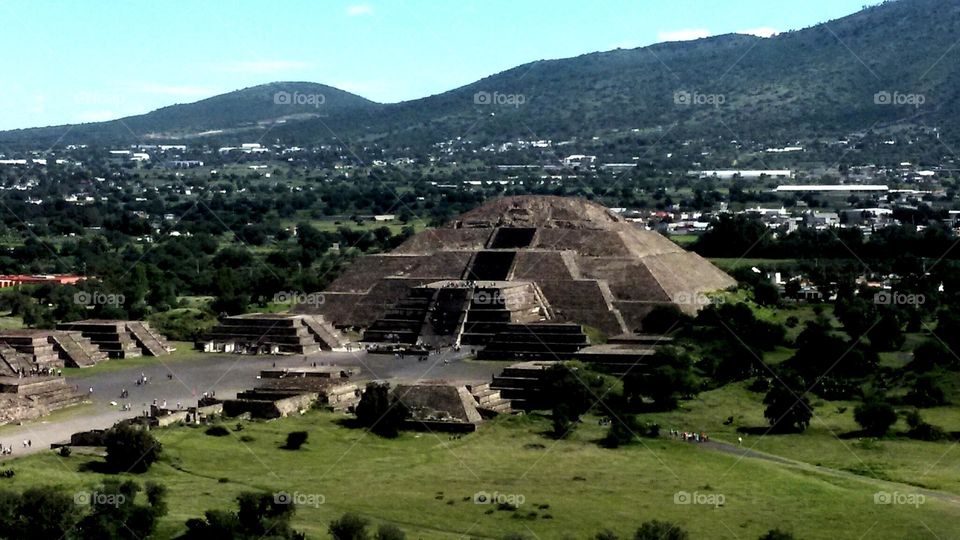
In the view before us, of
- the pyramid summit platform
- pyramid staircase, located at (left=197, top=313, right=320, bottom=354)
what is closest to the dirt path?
the pyramid summit platform

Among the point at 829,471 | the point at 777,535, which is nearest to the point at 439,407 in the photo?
the point at 829,471

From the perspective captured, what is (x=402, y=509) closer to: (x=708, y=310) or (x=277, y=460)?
(x=277, y=460)

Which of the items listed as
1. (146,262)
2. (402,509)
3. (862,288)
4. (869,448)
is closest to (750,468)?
(869,448)

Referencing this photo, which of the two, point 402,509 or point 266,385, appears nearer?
point 402,509

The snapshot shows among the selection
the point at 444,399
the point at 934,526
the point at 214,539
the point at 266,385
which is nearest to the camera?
the point at 214,539

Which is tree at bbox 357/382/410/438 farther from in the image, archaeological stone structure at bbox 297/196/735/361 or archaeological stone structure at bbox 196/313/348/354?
archaeological stone structure at bbox 196/313/348/354

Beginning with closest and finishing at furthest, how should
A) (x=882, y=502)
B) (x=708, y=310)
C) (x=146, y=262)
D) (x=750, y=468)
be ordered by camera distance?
(x=882, y=502) → (x=750, y=468) → (x=708, y=310) → (x=146, y=262)
